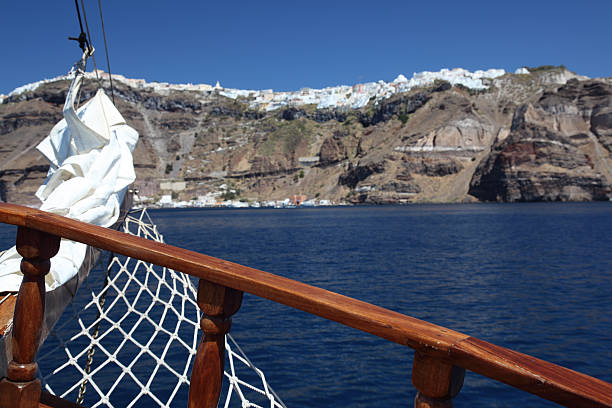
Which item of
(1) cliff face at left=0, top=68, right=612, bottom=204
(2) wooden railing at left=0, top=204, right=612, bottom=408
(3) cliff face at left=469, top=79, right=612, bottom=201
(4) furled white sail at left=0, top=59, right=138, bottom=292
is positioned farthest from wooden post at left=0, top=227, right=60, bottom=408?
(1) cliff face at left=0, top=68, right=612, bottom=204

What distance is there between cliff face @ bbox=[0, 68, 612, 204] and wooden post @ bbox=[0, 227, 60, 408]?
101551 mm

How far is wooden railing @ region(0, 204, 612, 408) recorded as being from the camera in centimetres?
132

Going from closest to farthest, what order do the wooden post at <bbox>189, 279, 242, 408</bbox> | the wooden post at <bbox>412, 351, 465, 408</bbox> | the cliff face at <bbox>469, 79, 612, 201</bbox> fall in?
the wooden post at <bbox>412, 351, 465, 408</bbox>, the wooden post at <bbox>189, 279, 242, 408</bbox>, the cliff face at <bbox>469, 79, 612, 201</bbox>

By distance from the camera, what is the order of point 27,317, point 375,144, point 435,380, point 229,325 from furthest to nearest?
1. point 375,144
2. point 27,317
3. point 229,325
4. point 435,380

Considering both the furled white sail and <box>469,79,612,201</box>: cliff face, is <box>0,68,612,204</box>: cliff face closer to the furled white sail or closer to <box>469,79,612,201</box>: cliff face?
<box>469,79,612,201</box>: cliff face

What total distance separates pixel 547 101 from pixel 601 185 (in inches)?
907

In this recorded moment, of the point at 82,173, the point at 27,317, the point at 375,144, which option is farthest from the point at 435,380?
the point at 375,144

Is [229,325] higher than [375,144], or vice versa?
[375,144]

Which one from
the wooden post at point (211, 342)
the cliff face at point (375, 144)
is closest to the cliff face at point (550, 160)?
the cliff face at point (375, 144)

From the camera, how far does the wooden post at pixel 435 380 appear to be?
144 centimetres

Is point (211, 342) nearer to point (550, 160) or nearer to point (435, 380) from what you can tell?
point (435, 380)

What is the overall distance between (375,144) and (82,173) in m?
122

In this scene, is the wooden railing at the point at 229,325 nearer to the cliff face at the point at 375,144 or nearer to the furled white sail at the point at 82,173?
the furled white sail at the point at 82,173

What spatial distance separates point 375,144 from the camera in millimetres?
124938
